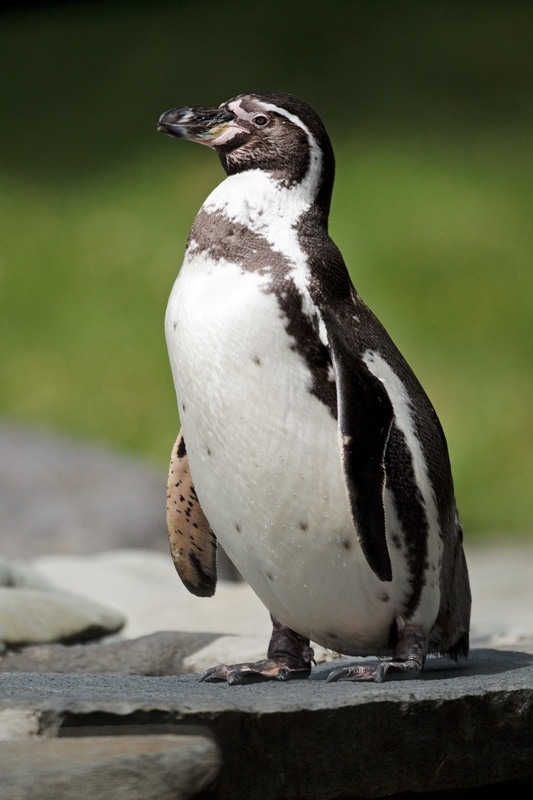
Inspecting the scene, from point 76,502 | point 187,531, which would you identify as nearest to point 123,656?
point 187,531

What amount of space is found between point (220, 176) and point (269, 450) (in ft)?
18.8

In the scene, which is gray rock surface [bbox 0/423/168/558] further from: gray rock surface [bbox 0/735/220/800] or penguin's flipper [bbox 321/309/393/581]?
gray rock surface [bbox 0/735/220/800]

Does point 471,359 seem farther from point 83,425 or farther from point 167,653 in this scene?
point 167,653

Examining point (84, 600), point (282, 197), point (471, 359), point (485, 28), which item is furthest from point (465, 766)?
point (485, 28)

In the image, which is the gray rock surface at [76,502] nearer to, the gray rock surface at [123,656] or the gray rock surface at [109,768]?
the gray rock surface at [123,656]

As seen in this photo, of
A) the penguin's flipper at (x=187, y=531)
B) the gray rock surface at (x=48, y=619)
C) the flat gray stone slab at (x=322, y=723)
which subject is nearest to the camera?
the flat gray stone slab at (x=322, y=723)

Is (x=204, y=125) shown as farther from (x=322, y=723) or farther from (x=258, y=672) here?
(x=322, y=723)

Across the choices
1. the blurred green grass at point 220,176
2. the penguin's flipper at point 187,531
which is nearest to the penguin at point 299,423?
the penguin's flipper at point 187,531

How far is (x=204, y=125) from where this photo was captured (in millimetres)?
2236

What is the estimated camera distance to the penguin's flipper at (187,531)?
2363 millimetres

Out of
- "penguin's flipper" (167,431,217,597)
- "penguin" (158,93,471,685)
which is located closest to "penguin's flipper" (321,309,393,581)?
"penguin" (158,93,471,685)

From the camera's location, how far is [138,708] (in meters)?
1.56

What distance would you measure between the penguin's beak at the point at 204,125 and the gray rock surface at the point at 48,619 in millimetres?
1335

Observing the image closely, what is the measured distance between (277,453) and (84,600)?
1.45m
